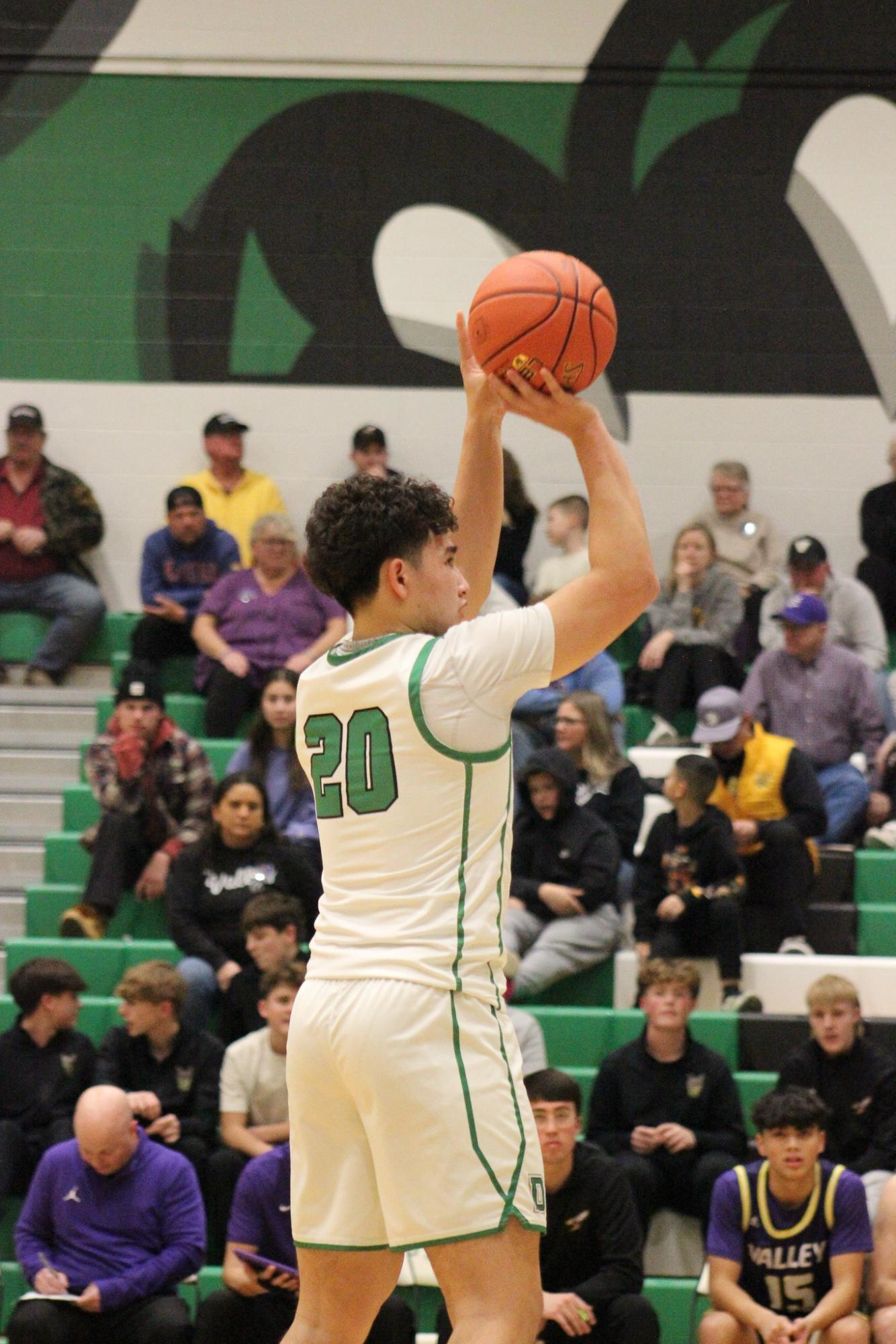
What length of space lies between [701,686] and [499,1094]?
6.18 meters

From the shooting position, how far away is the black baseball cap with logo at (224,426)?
10.2 metres

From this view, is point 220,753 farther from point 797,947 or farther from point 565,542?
point 797,947

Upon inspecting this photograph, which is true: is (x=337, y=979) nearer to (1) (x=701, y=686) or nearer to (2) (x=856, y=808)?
(2) (x=856, y=808)

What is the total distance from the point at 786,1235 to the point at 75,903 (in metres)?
3.65

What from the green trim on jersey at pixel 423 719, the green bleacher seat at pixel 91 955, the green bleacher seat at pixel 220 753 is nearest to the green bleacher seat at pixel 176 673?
the green bleacher seat at pixel 220 753

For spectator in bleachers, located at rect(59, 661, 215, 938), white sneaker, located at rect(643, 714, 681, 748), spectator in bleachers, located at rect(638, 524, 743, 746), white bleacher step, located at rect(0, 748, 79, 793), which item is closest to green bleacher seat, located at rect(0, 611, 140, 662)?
white bleacher step, located at rect(0, 748, 79, 793)

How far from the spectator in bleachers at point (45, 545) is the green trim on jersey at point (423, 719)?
7.23 m

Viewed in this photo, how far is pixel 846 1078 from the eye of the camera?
6305 mm

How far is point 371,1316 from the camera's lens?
291 cm

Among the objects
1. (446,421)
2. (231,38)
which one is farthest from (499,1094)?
(231,38)

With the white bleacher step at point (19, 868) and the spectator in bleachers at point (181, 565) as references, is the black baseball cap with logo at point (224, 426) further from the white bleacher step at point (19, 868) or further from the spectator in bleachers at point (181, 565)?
the white bleacher step at point (19, 868)

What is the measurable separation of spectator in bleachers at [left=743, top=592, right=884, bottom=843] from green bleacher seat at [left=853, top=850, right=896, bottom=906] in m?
0.43

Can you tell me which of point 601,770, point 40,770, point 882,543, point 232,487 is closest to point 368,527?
point 601,770

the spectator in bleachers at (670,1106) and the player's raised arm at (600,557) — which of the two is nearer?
the player's raised arm at (600,557)
